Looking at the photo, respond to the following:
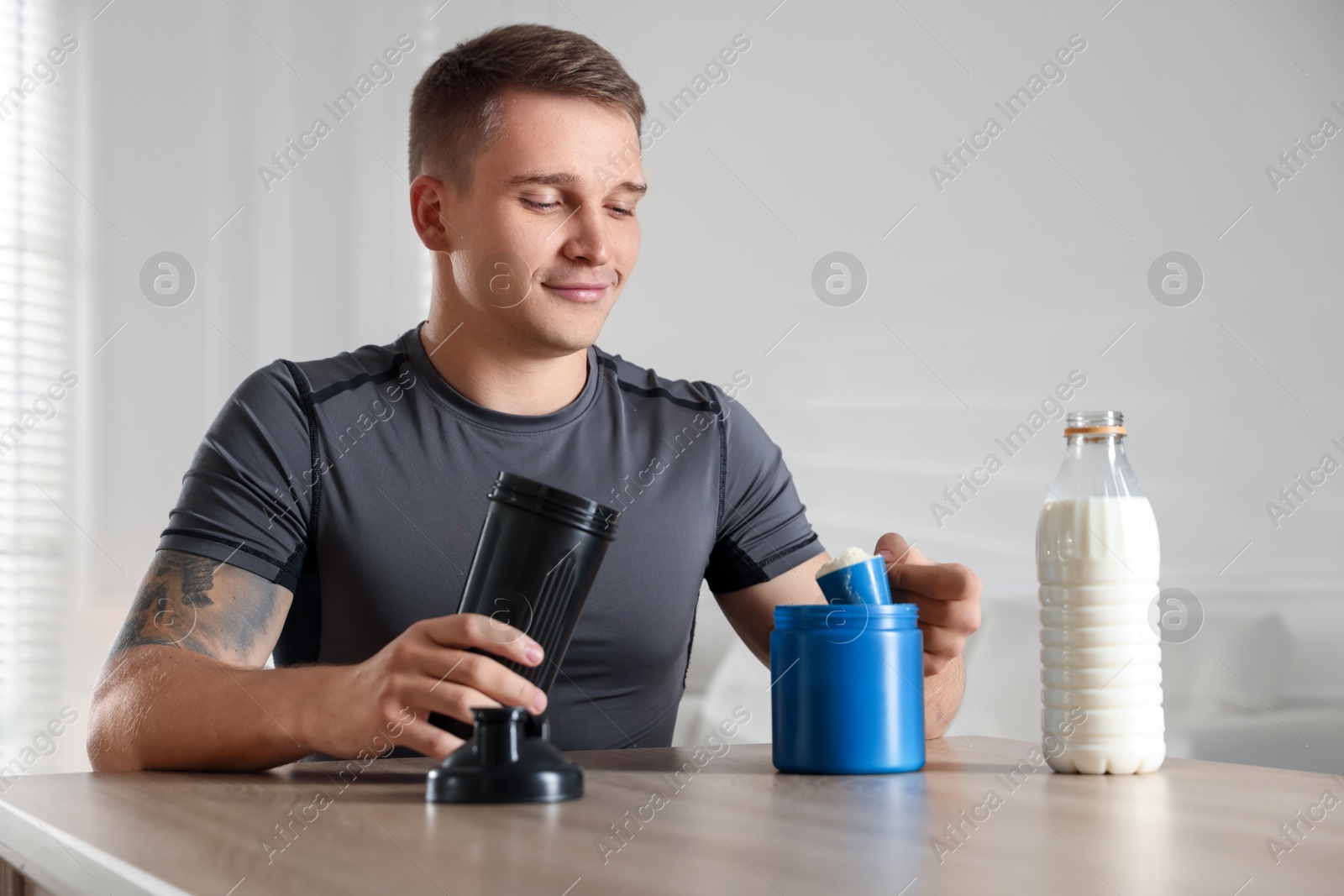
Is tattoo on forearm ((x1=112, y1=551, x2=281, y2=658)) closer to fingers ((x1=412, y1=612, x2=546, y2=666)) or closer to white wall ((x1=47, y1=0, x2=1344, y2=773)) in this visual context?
fingers ((x1=412, y1=612, x2=546, y2=666))

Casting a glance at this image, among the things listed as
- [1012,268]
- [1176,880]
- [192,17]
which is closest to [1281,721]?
[1012,268]

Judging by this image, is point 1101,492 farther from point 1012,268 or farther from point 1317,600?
point 1012,268

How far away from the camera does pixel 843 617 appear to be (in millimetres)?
784

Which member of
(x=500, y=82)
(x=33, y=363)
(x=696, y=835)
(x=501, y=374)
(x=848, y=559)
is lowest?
(x=696, y=835)

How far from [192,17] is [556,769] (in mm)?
2223

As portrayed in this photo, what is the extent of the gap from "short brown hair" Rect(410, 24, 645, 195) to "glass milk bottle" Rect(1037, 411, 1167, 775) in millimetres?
714

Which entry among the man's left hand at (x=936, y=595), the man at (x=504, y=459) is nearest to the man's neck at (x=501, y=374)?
the man at (x=504, y=459)

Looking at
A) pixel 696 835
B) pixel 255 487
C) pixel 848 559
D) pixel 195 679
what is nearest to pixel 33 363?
pixel 255 487

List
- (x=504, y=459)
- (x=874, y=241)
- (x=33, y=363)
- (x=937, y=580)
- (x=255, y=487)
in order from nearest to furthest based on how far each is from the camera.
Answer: (x=937, y=580), (x=255, y=487), (x=504, y=459), (x=33, y=363), (x=874, y=241)

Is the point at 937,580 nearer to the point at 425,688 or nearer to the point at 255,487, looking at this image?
the point at 425,688

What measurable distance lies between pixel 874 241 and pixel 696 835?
2.02 m

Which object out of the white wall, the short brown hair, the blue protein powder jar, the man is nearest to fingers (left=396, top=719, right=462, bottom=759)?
the blue protein powder jar

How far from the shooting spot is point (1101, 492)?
82 centimetres

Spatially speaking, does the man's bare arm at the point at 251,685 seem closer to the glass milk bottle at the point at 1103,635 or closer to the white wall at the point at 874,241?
the glass milk bottle at the point at 1103,635
